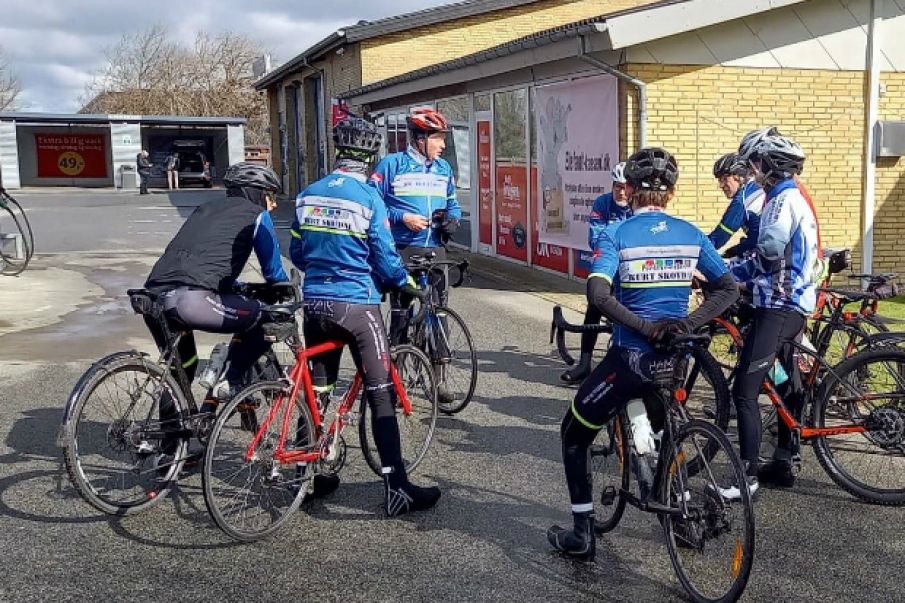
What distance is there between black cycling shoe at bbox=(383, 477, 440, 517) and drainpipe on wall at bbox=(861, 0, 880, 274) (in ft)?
32.7

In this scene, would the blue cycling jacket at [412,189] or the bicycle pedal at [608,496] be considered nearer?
the bicycle pedal at [608,496]

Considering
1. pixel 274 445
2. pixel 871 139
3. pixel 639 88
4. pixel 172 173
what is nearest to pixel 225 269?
pixel 274 445

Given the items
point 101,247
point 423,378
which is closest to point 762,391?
point 423,378

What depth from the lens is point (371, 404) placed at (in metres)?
4.86

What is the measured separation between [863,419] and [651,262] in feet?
6.11

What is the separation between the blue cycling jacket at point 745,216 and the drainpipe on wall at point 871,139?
23.6 ft

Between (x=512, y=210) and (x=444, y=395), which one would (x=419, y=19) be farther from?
(x=444, y=395)

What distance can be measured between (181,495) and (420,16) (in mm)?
21211

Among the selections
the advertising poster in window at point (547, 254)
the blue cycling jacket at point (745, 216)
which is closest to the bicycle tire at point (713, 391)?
the blue cycling jacket at point (745, 216)

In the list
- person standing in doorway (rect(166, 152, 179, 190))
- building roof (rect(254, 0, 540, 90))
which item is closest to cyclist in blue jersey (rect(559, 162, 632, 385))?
building roof (rect(254, 0, 540, 90))

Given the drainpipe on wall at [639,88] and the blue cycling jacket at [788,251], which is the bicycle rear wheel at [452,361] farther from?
the drainpipe on wall at [639,88]

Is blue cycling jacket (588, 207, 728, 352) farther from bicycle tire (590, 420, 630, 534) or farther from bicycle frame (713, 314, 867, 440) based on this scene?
bicycle frame (713, 314, 867, 440)

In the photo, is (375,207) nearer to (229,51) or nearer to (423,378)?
(423,378)

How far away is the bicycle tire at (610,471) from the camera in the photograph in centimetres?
428
